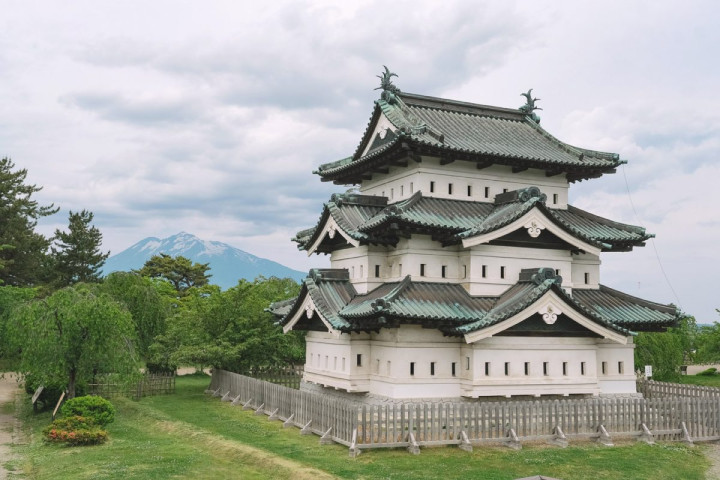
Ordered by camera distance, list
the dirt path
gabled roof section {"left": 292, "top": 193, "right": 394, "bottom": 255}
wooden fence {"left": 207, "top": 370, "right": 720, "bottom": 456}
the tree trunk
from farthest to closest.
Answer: the tree trunk < gabled roof section {"left": 292, "top": 193, "right": 394, "bottom": 255} < the dirt path < wooden fence {"left": 207, "top": 370, "right": 720, "bottom": 456}

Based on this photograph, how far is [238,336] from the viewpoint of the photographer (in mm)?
34344

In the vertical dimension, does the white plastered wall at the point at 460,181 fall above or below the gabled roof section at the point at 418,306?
above

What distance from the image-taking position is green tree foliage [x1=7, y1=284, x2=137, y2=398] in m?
24.8

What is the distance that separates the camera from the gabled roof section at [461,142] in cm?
2443

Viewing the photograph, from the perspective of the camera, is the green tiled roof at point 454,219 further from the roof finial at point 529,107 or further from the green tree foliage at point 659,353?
the green tree foliage at point 659,353

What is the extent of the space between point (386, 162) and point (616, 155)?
950cm

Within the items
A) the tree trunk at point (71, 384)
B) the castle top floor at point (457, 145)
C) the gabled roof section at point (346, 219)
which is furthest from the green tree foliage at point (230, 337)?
the castle top floor at point (457, 145)

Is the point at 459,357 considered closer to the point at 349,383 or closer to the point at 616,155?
the point at 349,383

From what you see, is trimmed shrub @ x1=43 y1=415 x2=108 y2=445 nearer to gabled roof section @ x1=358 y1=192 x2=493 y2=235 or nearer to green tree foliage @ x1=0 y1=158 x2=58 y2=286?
gabled roof section @ x1=358 y1=192 x2=493 y2=235

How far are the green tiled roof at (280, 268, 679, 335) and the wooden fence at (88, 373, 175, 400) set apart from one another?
34.7 feet

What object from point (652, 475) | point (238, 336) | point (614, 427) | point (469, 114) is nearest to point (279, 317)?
point (238, 336)

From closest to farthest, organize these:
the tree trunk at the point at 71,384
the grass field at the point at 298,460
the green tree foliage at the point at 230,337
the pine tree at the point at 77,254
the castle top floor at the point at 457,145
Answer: the grass field at the point at 298,460
the castle top floor at the point at 457,145
the tree trunk at the point at 71,384
the green tree foliage at the point at 230,337
the pine tree at the point at 77,254

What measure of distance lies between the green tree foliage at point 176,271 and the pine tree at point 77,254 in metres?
16.3

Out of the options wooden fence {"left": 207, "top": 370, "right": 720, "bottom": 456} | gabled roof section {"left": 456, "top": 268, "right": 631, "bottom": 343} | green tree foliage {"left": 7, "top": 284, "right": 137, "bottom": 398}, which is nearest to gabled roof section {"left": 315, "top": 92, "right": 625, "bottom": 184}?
gabled roof section {"left": 456, "top": 268, "right": 631, "bottom": 343}
